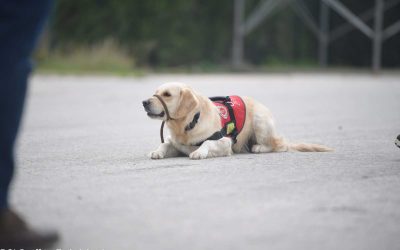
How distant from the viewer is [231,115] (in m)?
6.12

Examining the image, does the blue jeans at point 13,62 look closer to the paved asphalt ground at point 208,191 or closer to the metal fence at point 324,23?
the paved asphalt ground at point 208,191

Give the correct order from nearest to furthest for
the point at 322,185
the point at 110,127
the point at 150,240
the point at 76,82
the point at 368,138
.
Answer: the point at 150,240 < the point at 322,185 < the point at 368,138 < the point at 110,127 < the point at 76,82

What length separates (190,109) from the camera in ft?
19.0

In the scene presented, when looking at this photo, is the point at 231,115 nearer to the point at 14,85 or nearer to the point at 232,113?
the point at 232,113

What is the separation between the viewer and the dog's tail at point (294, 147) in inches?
244

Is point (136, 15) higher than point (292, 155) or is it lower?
higher

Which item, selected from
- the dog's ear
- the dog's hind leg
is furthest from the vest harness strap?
the dog's ear

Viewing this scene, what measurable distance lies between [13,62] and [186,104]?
8.89ft

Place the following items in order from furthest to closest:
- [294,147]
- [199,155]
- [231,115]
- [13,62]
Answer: [294,147]
[231,115]
[199,155]
[13,62]

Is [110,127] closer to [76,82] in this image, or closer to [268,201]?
[268,201]

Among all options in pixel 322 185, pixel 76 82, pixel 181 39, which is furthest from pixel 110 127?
pixel 181 39

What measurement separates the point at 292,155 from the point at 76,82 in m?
10.5

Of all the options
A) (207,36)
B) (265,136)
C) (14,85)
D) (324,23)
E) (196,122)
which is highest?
(324,23)

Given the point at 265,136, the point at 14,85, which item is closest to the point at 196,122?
the point at 265,136
